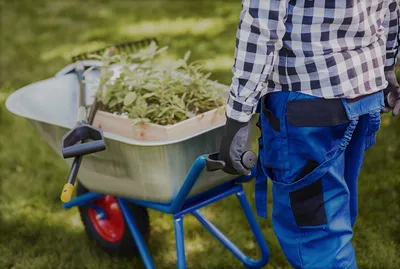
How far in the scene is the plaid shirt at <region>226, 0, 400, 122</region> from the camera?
171 cm

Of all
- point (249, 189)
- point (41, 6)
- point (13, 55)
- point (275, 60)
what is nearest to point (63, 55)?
point (13, 55)

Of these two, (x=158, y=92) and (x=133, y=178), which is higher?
(x=158, y=92)

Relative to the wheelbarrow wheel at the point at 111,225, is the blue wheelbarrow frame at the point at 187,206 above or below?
above

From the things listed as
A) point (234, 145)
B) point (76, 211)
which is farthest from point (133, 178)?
point (76, 211)

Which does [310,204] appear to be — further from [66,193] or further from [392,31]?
[66,193]

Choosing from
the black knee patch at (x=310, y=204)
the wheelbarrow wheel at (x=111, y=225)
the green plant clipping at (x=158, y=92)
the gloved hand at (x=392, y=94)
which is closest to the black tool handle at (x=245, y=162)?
the black knee patch at (x=310, y=204)

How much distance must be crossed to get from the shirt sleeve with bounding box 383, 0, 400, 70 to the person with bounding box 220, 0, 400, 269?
0.01 metres

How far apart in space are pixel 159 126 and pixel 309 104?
22.4 inches

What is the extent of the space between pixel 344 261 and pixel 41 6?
16.4 ft

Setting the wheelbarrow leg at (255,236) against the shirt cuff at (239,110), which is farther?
the wheelbarrow leg at (255,236)

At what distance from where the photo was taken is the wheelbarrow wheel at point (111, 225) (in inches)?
105

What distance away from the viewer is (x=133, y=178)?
2215mm

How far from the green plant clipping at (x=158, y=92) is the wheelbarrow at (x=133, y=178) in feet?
0.51

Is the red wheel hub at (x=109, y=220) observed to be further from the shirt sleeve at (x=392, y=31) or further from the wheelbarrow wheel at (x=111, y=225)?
the shirt sleeve at (x=392, y=31)
